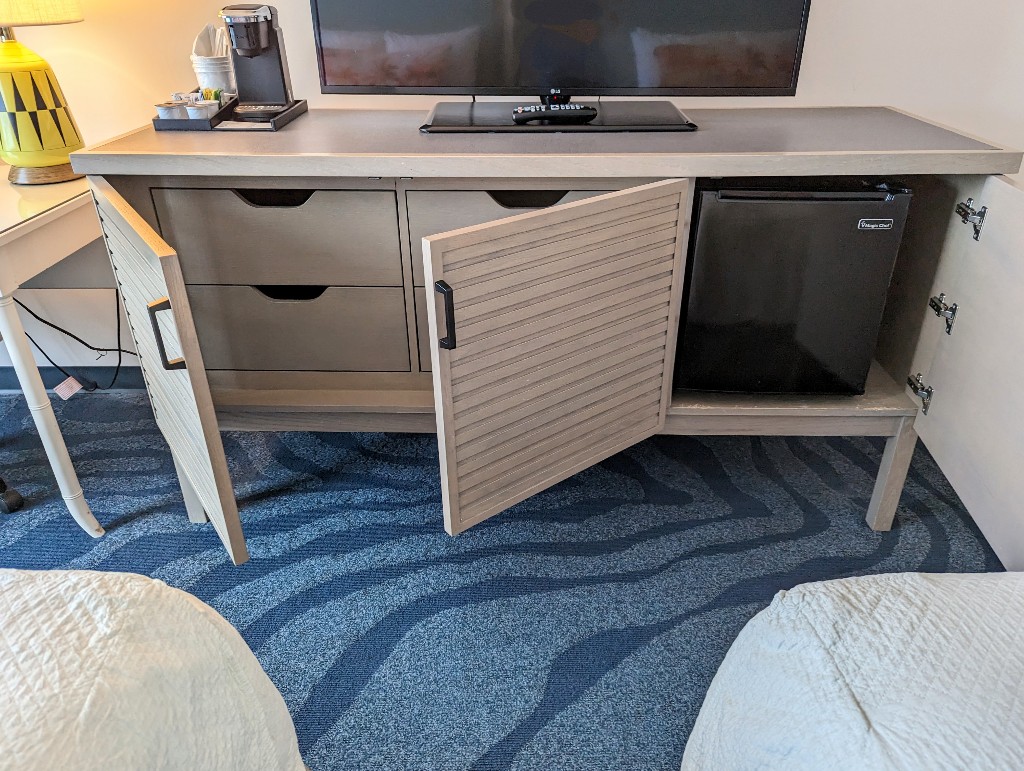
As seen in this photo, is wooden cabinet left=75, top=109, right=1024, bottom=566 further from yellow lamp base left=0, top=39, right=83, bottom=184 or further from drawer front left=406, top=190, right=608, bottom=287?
yellow lamp base left=0, top=39, right=83, bottom=184

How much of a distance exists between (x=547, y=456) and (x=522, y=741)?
44cm

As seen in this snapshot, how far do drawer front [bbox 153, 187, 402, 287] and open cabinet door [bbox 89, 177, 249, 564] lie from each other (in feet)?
0.42

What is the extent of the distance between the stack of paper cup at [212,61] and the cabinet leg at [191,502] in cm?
76

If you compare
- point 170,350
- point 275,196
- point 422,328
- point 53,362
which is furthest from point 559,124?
point 53,362

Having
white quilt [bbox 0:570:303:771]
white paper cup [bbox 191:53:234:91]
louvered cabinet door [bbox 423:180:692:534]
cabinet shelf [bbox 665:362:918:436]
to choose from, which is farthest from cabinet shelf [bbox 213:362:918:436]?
white quilt [bbox 0:570:303:771]

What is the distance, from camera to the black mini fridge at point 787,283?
4.04 ft

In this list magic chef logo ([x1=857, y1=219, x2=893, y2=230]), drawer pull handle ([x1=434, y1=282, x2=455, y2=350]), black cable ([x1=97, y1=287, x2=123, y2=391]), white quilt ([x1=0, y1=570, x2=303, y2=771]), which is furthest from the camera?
black cable ([x1=97, y1=287, x2=123, y2=391])

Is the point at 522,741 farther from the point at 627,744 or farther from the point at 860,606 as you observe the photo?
the point at 860,606

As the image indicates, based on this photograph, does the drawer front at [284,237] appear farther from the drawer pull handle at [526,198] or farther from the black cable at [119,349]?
the black cable at [119,349]

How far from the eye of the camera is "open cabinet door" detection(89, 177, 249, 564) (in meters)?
0.97

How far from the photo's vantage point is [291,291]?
1.51 meters

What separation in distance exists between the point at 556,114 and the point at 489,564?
0.86m

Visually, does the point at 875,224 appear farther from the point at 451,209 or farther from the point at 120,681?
the point at 120,681

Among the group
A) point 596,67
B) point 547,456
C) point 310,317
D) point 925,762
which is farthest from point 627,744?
point 596,67
